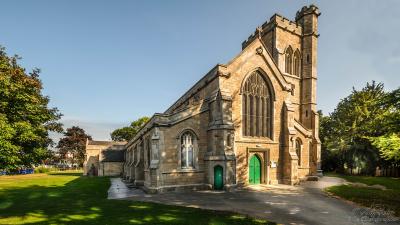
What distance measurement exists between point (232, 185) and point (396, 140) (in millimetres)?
11049

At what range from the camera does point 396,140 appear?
12.3 m

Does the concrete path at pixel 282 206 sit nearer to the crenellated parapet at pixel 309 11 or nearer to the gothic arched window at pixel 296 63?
the gothic arched window at pixel 296 63

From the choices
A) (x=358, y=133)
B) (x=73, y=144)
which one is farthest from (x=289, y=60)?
(x=73, y=144)

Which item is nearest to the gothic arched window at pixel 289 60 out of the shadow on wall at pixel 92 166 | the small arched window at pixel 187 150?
the small arched window at pixel 187 150

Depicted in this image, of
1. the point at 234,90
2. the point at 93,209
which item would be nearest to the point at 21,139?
the point at 93,209

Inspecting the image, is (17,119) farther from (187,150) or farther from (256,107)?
(256,107)

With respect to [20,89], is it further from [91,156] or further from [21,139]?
[91,156]

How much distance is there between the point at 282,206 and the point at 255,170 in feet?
28.7

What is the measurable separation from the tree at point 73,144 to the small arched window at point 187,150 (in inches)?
2718

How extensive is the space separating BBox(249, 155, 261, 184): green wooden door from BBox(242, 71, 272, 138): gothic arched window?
2334mm

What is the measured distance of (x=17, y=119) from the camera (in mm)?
14766

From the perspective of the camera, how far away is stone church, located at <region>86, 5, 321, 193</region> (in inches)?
755

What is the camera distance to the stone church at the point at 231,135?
1919 centimetres

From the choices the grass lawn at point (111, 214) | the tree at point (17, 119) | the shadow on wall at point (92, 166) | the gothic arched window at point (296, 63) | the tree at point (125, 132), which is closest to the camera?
the grass lawn at point (111, 214)
